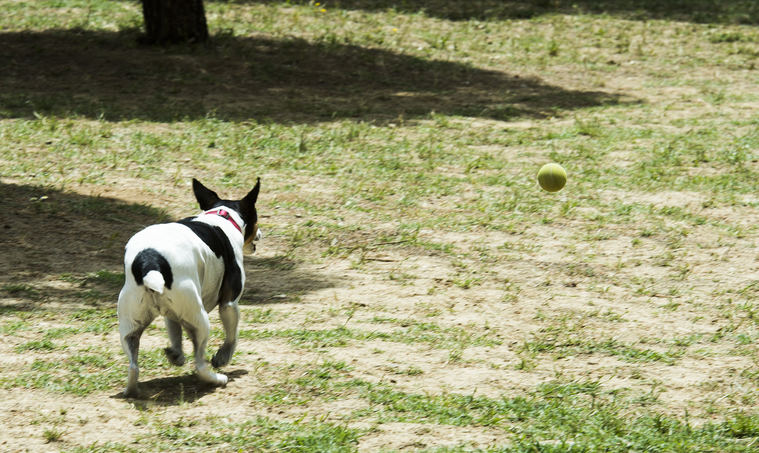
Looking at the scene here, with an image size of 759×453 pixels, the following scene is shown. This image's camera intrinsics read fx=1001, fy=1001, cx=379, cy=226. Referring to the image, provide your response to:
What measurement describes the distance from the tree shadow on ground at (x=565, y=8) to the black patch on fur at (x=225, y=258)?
1388 cm

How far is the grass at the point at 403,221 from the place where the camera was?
5.35m

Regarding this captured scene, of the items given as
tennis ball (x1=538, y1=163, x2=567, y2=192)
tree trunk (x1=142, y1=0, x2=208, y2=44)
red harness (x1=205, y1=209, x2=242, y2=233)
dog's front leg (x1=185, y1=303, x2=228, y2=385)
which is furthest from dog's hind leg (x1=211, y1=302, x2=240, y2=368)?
tree trunk (x1=142, y1=0, x2=208, y2=44)

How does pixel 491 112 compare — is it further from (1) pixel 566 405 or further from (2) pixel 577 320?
(1) pixel 566 405

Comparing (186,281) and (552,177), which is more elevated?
(186,281)

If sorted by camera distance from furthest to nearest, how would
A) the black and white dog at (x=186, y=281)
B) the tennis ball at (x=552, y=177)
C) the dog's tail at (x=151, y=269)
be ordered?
the tennis ball at (x=552, y=177)
the black and white dog at (x=186, y=281)
the dog's tail at (x=151, y=269)

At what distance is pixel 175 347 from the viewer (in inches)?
225

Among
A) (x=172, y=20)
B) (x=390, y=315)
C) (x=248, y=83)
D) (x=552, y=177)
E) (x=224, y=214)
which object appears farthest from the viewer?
(x=172, y=20)

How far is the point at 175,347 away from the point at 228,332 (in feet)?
1.02

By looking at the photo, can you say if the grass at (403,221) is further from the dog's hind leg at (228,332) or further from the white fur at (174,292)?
the white fur at (174,292)

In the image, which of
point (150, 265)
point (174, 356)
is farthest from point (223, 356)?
point (150, 265)

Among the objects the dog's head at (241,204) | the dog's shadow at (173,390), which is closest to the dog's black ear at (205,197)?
the dog's head at (241,204)

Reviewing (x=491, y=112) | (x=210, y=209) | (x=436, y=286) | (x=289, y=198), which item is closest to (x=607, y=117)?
(x=491, y=112)

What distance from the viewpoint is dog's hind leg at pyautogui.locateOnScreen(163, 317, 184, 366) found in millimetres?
5668

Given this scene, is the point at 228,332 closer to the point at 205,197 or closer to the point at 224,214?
the point at 224,214
